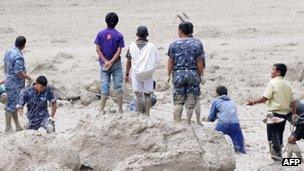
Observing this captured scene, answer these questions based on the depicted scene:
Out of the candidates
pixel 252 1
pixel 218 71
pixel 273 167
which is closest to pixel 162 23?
pixel 252 1

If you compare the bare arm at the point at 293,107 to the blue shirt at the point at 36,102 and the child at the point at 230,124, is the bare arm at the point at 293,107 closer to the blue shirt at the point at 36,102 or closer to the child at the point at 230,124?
the child at the point at 230,124

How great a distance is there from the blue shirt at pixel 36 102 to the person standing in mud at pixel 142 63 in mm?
1165

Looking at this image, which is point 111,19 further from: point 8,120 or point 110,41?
point 8,120

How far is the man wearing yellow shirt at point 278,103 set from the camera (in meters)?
10.8

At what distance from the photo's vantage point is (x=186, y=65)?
11.4 m

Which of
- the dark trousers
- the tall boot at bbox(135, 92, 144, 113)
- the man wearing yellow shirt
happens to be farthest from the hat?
the dark trousers

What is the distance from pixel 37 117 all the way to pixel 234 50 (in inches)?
428

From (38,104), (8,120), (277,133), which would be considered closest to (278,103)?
(277,133)

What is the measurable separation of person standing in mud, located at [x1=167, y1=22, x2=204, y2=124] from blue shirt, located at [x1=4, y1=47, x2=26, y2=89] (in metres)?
2.15

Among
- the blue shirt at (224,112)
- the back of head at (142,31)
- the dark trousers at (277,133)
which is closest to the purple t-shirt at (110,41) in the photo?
the back of head at (142,31)

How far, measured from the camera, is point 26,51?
22312mm

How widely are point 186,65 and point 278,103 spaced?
1.34m

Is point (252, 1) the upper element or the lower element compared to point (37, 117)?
upper

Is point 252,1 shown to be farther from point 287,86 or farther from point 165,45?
point 287,86
